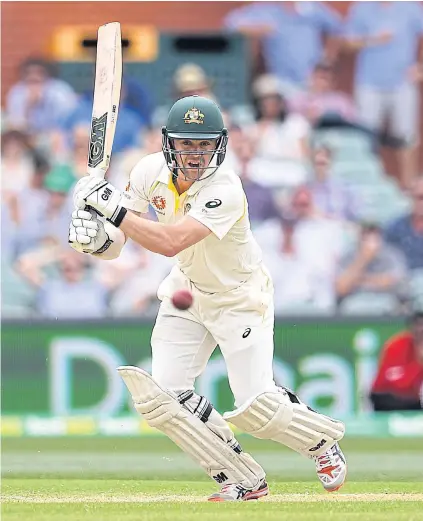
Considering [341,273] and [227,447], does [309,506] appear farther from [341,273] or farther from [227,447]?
[341,273]

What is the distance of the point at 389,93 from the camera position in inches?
442

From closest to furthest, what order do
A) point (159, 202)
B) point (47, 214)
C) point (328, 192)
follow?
point (159, 202)
point (47, 214)
point (328, 192)

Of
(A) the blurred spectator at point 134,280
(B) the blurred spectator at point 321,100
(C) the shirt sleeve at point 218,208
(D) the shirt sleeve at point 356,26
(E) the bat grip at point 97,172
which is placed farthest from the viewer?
(D) the shirt sleeve at point 356,26

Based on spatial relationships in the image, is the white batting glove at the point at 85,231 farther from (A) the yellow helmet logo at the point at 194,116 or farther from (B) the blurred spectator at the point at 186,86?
(B) the blurred spectator at the point at 186,86

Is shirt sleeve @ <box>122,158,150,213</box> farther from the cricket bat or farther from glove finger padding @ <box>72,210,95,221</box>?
glove finger padding @ <box>72,210,95,221</box>

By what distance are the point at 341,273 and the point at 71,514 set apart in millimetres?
5349

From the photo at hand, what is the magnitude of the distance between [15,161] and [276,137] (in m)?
2.19

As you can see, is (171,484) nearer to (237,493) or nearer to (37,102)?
(237,493)

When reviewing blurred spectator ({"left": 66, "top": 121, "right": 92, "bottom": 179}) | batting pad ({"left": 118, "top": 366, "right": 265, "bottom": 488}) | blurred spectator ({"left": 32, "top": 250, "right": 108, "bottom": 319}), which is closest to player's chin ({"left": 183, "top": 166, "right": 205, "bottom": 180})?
batting pad ({"left": 118, "top": 366, "right": 265, "bottom": 488})

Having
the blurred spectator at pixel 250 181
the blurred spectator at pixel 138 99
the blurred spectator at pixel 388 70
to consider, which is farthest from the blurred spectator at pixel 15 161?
the blurred spectator at pixel 388 70

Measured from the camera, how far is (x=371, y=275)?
977 cm

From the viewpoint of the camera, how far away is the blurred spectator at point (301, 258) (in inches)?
374

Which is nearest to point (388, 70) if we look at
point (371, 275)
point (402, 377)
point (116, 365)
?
point (371, 275)

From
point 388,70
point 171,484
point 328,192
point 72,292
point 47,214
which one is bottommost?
point 171,484
